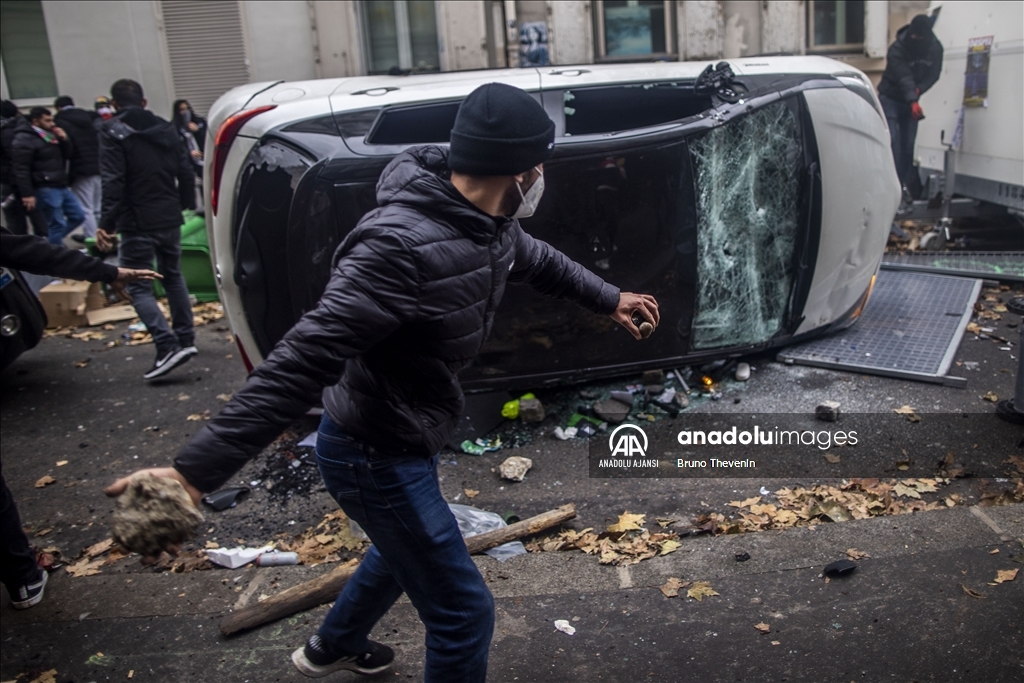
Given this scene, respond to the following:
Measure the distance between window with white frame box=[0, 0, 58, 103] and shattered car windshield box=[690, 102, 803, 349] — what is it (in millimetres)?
12572

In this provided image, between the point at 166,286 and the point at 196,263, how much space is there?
1.59m

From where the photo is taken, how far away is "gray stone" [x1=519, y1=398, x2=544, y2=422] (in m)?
4.89

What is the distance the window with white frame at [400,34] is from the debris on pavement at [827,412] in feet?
32.8

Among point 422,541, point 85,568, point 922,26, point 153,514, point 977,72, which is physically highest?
point 922,26

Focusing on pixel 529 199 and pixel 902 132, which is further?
pixel 902 132

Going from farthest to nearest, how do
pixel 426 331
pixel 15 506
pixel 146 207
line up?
pixel 146 207 → pixel 15 506 → pixel 426 331

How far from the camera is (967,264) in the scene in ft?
23.7

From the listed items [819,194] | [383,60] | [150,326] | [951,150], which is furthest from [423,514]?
[383,60]

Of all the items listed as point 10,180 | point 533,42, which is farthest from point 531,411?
point 533,42

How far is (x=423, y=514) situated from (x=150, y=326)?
4.65m

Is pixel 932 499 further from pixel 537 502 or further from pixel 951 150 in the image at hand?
pixel 951 150

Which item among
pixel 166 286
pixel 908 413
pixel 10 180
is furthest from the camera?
pixel 10 180

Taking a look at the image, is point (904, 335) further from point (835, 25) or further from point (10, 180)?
point (835, 25)

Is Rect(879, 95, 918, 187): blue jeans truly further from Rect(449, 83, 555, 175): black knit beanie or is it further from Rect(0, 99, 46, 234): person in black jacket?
Rect(0, 99, 46, 234): person in black jacket
